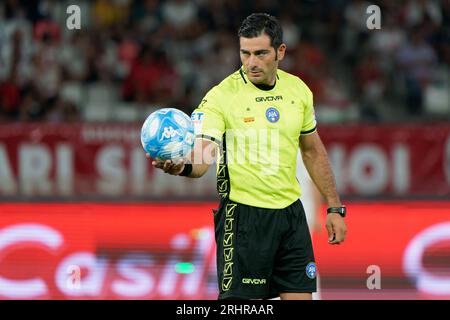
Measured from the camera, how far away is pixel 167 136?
5211 millimetres

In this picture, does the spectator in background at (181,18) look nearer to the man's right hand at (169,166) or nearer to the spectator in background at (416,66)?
the spectator in background at (416,66)

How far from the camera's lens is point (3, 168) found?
11.7 metres

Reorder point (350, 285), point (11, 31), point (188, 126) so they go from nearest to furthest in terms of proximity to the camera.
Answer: point (188, 126) < point (350, 285) < point (11, 31)

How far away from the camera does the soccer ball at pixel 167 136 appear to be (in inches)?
204

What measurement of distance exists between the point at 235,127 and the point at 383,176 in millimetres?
6711

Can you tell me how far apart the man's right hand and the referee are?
13.6 inches

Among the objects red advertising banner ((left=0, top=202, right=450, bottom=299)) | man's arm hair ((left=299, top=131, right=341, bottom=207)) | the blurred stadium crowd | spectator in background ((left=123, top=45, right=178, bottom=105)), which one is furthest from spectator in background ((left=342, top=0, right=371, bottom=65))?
man's arm hair ((left=299, top=131, right=341, bottom=207))

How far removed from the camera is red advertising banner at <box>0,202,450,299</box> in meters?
8.88

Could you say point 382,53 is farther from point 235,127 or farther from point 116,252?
point 235,127

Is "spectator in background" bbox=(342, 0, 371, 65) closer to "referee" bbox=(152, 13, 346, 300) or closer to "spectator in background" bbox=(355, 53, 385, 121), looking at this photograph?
"spectator in background" bbox=(355, 53, 385, 121)

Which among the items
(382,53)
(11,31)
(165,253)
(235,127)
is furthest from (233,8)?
(235,127)

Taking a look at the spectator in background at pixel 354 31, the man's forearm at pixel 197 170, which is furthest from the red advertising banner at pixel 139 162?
the man's forearm at pixel 197 170

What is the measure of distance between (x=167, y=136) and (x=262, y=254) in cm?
89

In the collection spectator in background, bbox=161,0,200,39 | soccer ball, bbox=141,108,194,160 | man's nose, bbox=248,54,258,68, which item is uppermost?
spectator in background, bbox=161,0,200,39
